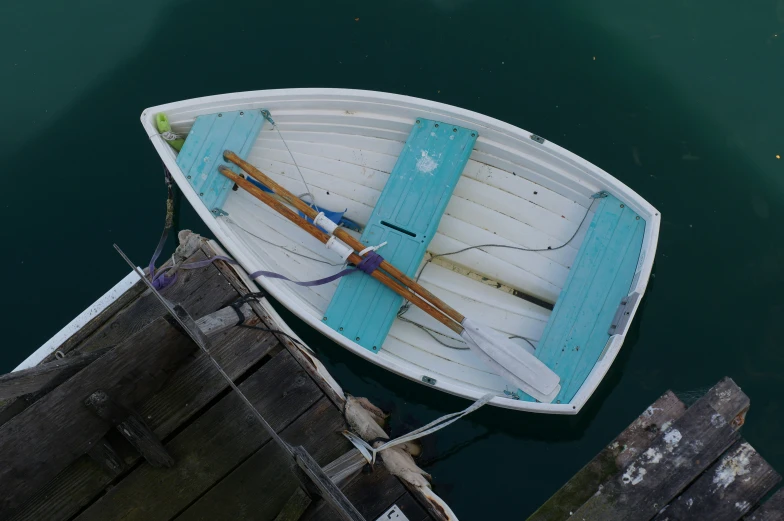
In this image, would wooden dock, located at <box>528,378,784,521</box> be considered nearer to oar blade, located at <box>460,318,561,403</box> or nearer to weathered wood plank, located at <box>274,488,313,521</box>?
oar blade, located at <box>460,318,561,403</box>

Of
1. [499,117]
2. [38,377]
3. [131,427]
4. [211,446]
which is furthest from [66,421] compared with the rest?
[499,117]

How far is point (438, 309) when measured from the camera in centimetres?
574

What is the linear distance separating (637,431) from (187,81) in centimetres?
606

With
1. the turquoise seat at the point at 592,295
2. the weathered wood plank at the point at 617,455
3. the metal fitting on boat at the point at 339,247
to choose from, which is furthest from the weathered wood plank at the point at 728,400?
the metal fitting on boat at the point at 339,247

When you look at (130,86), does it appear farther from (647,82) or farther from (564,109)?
(647,82)

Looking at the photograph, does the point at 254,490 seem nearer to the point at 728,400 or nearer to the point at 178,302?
the point at 178,302

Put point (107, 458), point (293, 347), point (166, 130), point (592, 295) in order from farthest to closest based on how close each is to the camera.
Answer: point (166, 130)
point (592, 295)
point (293, 347)
point (107, 458)

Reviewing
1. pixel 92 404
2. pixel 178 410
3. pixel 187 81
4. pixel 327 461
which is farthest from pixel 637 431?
pixel 187 81

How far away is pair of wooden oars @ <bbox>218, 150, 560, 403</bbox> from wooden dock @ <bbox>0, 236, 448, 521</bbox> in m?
1.35

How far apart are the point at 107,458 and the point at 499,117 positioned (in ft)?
17.4

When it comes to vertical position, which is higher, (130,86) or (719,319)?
(130,86)

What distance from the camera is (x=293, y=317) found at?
22.0 ft

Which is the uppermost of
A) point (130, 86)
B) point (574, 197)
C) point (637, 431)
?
point (130, 86)

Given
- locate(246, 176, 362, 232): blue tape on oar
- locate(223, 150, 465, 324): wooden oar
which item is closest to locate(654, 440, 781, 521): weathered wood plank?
locate(223, 150, 465, 324): wooden oar
